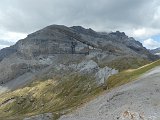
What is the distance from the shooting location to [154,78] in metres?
80.1

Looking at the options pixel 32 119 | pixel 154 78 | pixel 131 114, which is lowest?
pixel 32 119

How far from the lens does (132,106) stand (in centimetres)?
5978

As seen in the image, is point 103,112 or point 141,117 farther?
point 103,112

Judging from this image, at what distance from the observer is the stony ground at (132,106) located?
55.3 m

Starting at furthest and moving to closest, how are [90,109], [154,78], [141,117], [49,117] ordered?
[49,117], [154,78], [90,109], [141,117]

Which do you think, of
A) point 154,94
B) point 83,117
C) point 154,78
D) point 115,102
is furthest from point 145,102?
point 154,78

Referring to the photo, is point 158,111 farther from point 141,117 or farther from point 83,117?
point 83,117

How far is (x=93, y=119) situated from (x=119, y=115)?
790cm

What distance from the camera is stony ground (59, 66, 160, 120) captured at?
5528 centimetres

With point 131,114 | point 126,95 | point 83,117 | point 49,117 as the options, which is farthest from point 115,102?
point 49,117

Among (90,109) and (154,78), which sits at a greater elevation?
(154,78)

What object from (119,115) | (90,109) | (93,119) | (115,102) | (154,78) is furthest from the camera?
(154,78)

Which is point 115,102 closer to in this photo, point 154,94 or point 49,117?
point 154,94

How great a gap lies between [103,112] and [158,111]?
13540 millimetres
